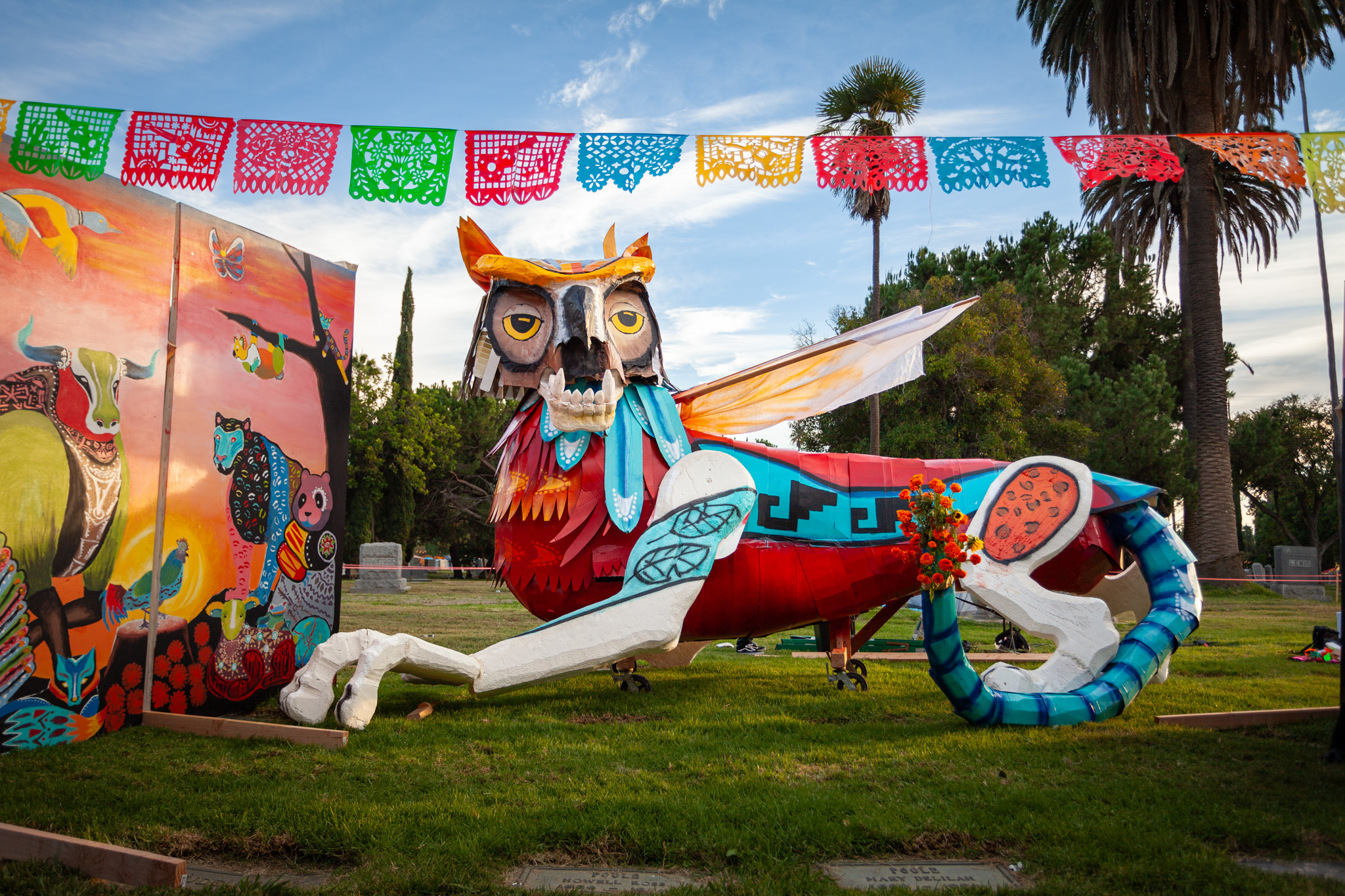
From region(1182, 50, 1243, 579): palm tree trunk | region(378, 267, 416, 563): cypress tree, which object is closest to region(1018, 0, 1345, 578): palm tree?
region(1182, 50, 1243, 579): palm tree trunk

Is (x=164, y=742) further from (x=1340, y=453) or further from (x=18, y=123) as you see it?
(x=1340, y=453)

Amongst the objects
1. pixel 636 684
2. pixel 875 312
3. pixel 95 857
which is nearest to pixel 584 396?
pixel 636 684

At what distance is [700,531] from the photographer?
4488 millimetres

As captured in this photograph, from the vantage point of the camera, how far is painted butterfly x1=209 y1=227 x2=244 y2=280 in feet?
17.1

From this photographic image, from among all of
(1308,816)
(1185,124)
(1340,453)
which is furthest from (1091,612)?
(1185,124)

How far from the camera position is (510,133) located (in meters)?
5.53

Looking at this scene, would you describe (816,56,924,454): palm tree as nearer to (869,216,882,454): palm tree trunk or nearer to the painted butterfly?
(869,216,882,454): palm tree trunk

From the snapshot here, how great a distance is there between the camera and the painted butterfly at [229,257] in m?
5.21

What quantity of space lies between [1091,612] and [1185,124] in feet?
47.9

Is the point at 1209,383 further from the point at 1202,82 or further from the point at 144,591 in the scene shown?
the point at 144,591

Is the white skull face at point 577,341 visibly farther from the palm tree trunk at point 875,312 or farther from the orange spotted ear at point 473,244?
the palm tree trunk at point 875,312

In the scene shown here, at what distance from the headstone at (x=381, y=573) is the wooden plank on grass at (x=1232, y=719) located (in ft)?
54.7

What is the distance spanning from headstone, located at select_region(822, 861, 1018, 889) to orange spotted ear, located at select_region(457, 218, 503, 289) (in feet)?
13.1

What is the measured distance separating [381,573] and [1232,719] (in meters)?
17.7
